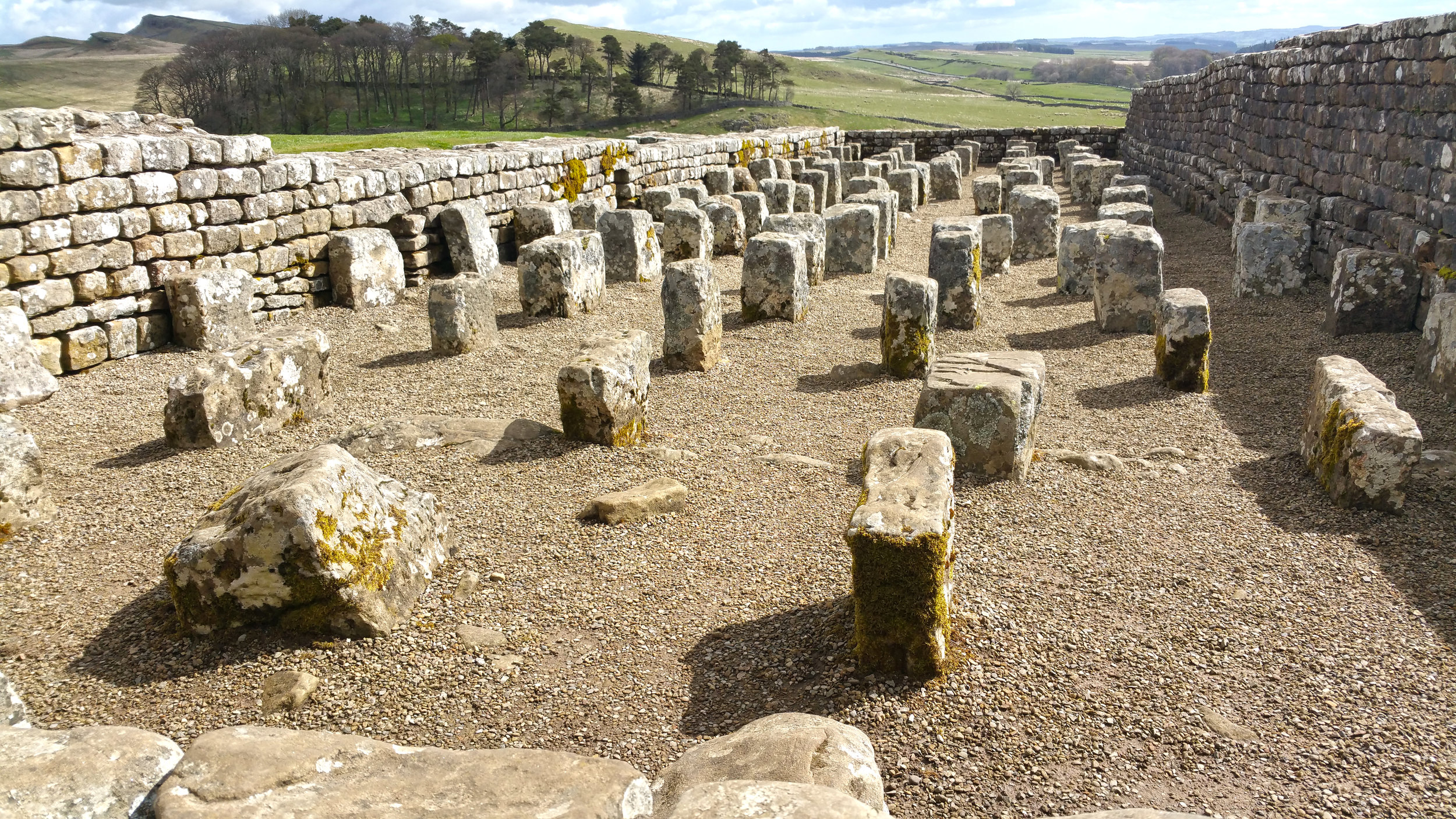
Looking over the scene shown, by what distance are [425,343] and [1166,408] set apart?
7.41 metres

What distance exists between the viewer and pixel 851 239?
1389 centimetres

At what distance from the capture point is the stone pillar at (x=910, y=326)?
881cm

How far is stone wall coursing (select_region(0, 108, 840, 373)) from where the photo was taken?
28.6 feet

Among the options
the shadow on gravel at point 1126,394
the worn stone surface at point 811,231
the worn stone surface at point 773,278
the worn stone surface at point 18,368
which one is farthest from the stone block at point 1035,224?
the worn stone surface at point 18,368

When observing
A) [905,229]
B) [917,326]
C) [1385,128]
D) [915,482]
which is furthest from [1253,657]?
[905,229]

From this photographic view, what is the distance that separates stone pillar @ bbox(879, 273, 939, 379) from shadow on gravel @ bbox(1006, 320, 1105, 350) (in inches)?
65.5

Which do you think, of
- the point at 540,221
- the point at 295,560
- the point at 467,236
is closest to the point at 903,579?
the point at 295,560

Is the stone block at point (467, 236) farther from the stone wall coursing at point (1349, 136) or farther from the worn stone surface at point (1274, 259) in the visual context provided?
the stone wall coursing at point (1349, 136)

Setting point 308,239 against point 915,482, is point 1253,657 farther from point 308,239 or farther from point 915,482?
point 308,239

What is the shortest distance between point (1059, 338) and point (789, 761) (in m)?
8.33

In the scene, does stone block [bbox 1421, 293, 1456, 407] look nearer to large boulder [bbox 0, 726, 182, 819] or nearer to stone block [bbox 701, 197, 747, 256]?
large boulder [bbox 0, 726, 182, 819]

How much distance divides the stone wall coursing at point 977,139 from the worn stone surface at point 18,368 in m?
27.1

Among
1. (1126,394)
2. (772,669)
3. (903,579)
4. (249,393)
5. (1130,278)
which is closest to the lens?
(903,579)

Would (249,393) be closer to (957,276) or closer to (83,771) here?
(83,771)
